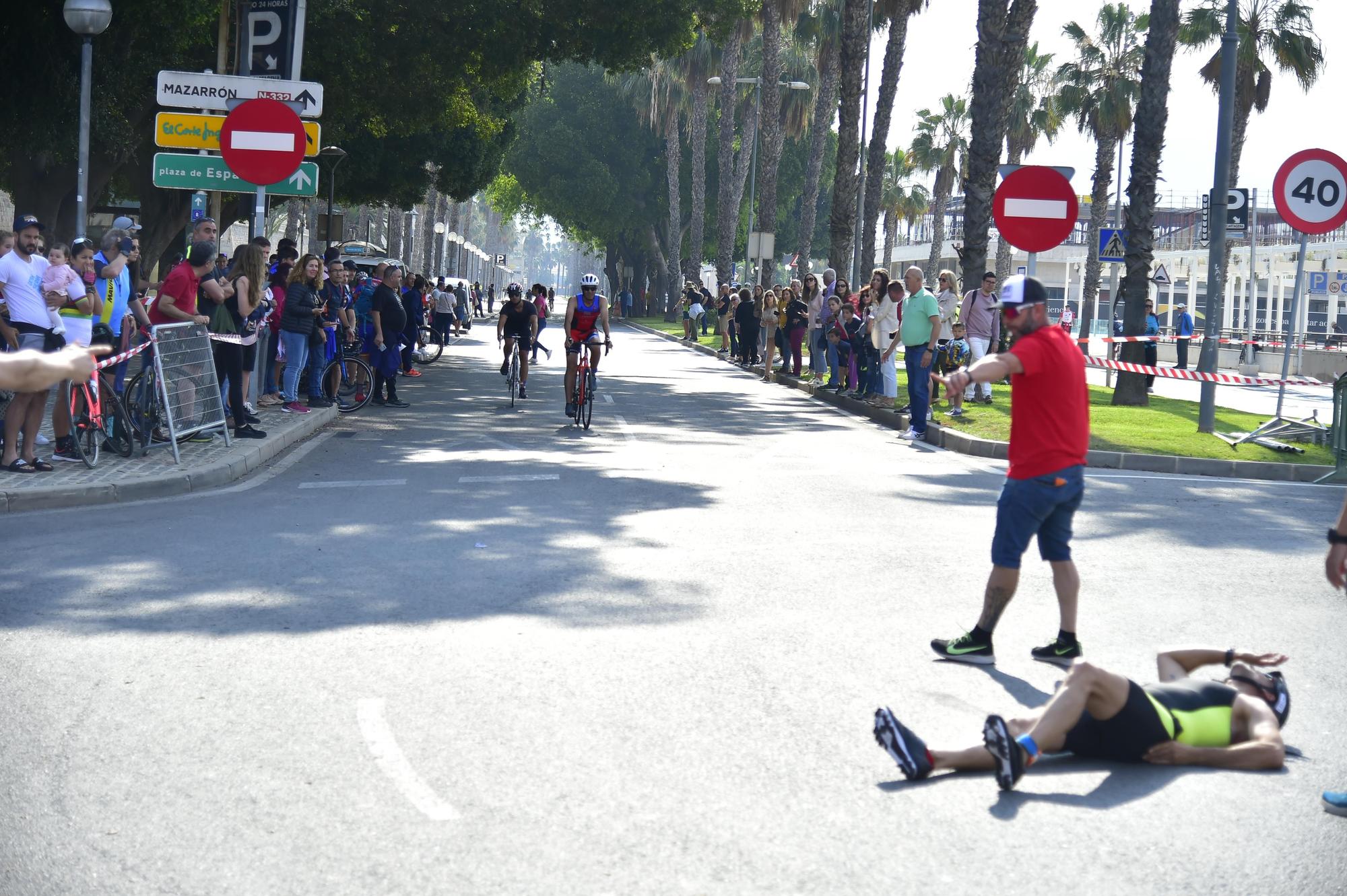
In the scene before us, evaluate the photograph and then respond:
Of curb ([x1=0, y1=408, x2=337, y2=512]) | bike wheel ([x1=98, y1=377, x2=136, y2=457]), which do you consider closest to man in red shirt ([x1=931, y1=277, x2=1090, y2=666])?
curb ([x1=0, y1=408, x2=337, y2=512])

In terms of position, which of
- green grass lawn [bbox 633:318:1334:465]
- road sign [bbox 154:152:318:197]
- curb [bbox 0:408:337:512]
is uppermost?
road sign [bbox 154:152:318:197]

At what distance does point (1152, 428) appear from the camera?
60.1ft

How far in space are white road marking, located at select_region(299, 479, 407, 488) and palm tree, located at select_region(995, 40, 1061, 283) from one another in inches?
1866

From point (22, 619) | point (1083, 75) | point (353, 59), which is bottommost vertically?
point (22, 619)

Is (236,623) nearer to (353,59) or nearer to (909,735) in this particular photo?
(909,735)

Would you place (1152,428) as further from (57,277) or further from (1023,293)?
(1023,293)

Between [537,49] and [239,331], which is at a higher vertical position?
[537,49]

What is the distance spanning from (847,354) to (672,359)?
14.2 meters

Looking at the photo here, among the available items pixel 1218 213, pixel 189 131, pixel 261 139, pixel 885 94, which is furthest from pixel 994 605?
pixel 885 94

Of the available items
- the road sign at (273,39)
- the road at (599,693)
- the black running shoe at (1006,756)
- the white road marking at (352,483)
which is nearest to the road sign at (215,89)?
the road sign at (273,39)

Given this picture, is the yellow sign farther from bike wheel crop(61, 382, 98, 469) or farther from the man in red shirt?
the man in red shirt

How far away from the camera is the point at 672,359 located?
3778 cm

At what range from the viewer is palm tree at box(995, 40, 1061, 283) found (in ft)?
190

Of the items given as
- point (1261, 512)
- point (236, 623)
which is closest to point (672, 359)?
point (1261, 512)
